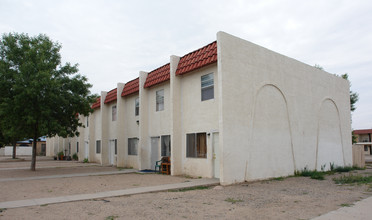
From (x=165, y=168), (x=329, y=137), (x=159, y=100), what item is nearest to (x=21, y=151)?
(x=159, y=100)

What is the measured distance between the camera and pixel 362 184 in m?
12.3

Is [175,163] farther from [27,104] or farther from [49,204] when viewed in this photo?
[27,104]

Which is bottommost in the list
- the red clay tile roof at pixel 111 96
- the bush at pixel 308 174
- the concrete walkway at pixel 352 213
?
the bush at pixel 308 174

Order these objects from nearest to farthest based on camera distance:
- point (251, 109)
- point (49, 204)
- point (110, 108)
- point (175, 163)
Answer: point (49, 204) → point (251, 109) → point (175, 163) → point (110, 108)

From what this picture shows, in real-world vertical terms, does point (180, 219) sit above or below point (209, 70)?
below

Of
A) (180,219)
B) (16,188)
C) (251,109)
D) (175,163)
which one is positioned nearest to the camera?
(180,219)

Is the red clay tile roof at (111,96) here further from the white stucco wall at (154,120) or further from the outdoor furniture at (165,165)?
the outdoor furniture at (165,165)

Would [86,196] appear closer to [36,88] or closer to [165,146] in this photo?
[165,146]

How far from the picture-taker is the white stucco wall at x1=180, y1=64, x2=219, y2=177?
13.7 meters

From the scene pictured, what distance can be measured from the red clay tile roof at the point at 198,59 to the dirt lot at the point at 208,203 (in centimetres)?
567

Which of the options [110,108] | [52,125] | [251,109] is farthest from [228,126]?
[110,108]

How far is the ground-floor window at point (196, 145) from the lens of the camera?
561 inches

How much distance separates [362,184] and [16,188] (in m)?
14.1

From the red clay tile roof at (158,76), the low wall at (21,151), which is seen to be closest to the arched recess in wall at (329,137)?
the red clay tile roof at (158,76)
